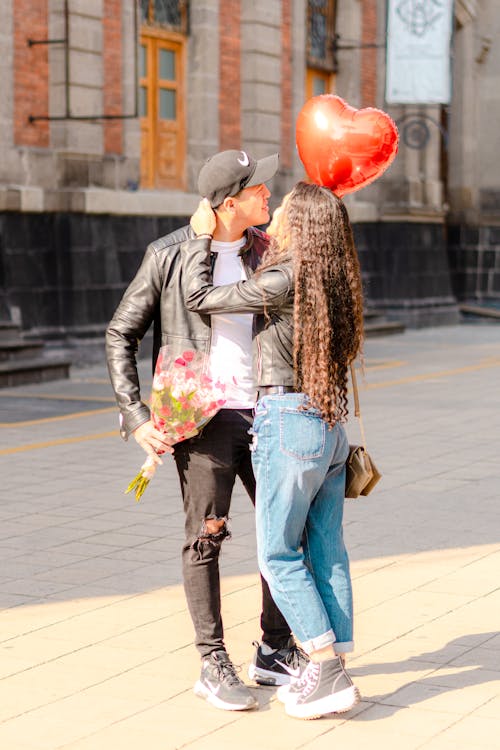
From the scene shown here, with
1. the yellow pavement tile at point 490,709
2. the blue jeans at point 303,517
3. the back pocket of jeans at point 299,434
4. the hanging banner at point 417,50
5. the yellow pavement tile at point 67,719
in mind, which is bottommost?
the yellow pavement tile at point 67,719

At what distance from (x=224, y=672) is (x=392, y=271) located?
2004cm

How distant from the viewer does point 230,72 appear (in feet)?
67.5

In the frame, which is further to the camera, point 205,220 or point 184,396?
point 205,220

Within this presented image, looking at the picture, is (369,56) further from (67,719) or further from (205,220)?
(67,719)

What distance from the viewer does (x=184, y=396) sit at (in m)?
4.75

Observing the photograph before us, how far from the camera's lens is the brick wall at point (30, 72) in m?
16.8

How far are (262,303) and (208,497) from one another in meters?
0.69

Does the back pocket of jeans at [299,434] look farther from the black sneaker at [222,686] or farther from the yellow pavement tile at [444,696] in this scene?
the yellow pavement tile at [444,696]

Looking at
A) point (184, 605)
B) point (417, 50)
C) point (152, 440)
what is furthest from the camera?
point (417, 50)

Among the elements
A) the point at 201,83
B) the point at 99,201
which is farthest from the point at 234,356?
the point at 201,83

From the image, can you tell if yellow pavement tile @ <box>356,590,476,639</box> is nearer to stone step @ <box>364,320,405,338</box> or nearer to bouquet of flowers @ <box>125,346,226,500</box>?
bouquet of flowers @ <box>125,346,226,500</box>

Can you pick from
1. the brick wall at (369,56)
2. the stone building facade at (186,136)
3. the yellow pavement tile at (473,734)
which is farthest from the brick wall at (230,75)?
the yellow pavement tile at (473,734)

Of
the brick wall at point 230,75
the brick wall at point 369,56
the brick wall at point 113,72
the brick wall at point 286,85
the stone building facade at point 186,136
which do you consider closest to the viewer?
the stone building facade at point 186,136

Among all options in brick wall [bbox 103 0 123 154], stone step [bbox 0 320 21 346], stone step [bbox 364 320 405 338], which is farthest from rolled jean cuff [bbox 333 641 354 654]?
stone step [bbox 364 320 405 338]
